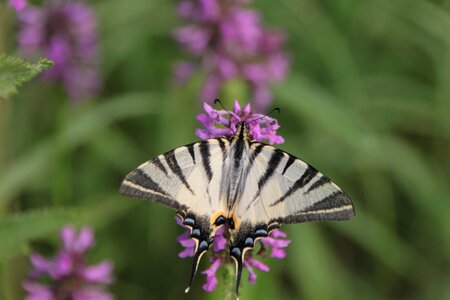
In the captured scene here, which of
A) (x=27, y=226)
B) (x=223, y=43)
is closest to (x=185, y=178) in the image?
(x=27, y=226)

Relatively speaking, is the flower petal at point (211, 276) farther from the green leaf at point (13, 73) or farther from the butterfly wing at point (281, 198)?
the green leaf at point (13, 73)

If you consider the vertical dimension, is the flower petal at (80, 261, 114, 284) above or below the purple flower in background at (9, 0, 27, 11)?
below

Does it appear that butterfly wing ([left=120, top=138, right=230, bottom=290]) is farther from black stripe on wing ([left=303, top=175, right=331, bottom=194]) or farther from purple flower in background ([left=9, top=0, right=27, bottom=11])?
purple flower in background ([left=9, top=0, right=27, bottom=11])

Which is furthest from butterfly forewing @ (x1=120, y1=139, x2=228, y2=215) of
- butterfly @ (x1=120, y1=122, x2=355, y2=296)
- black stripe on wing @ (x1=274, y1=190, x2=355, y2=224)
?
black stripe on wing @ (x1=274, y1=190, x2=355, y2=224)

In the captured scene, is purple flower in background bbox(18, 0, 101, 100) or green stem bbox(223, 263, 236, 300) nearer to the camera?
green stem bbox(223, 263, 236, 300)

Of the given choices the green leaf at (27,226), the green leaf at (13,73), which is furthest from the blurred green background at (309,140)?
the green leaf at (13,73)

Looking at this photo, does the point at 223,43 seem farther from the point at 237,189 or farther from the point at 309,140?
the point at 237,189
